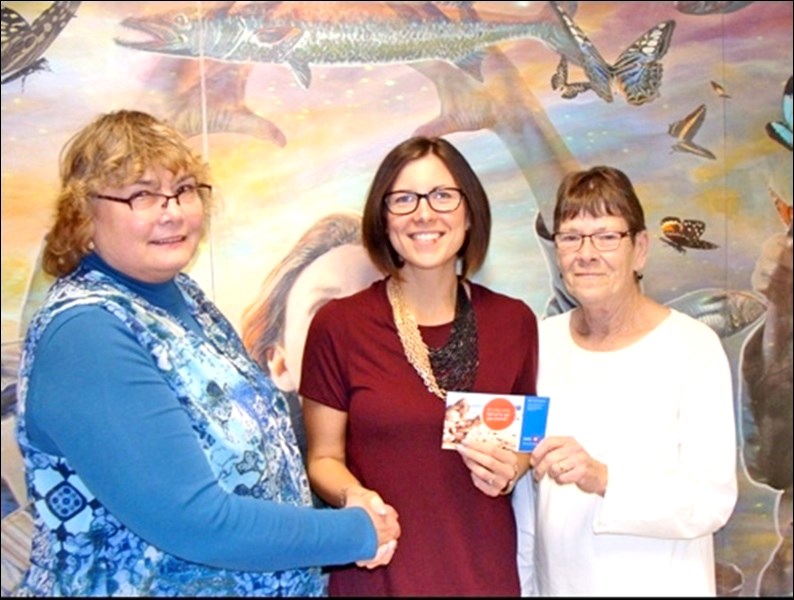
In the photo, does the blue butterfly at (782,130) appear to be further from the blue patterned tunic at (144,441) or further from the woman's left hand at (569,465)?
the blue patterned tunic at (144,441)

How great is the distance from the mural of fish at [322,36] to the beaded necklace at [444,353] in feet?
2.94

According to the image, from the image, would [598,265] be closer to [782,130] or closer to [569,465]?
[569,465]

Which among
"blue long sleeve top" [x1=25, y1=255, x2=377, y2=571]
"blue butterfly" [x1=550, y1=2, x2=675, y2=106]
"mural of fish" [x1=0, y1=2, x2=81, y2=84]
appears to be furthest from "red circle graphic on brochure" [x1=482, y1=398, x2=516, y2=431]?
"mural of fish" [x1=0, y1=2, x2=81, y2=84]

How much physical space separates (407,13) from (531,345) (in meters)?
1.17

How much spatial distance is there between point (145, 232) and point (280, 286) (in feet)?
3.46

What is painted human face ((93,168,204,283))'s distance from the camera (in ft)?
5.33

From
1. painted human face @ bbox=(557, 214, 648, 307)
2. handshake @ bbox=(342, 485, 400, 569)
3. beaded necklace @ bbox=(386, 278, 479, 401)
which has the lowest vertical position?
handshake @ bbox=(342, 485, 400, 569)

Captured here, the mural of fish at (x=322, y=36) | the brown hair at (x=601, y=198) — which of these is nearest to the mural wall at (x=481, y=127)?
the mural of fish at (x=322, y=36)

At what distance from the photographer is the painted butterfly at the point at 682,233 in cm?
285

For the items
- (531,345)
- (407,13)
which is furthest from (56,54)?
(531,345)

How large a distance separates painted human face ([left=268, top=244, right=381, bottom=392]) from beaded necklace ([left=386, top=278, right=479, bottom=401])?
0.47 meters

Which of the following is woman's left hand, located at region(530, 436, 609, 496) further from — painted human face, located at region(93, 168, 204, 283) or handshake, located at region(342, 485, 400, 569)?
painted human face, located at region(93, 168, 204, 283)

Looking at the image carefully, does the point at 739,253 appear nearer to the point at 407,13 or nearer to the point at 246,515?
the point at 407,13

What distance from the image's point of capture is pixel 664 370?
214 cm
